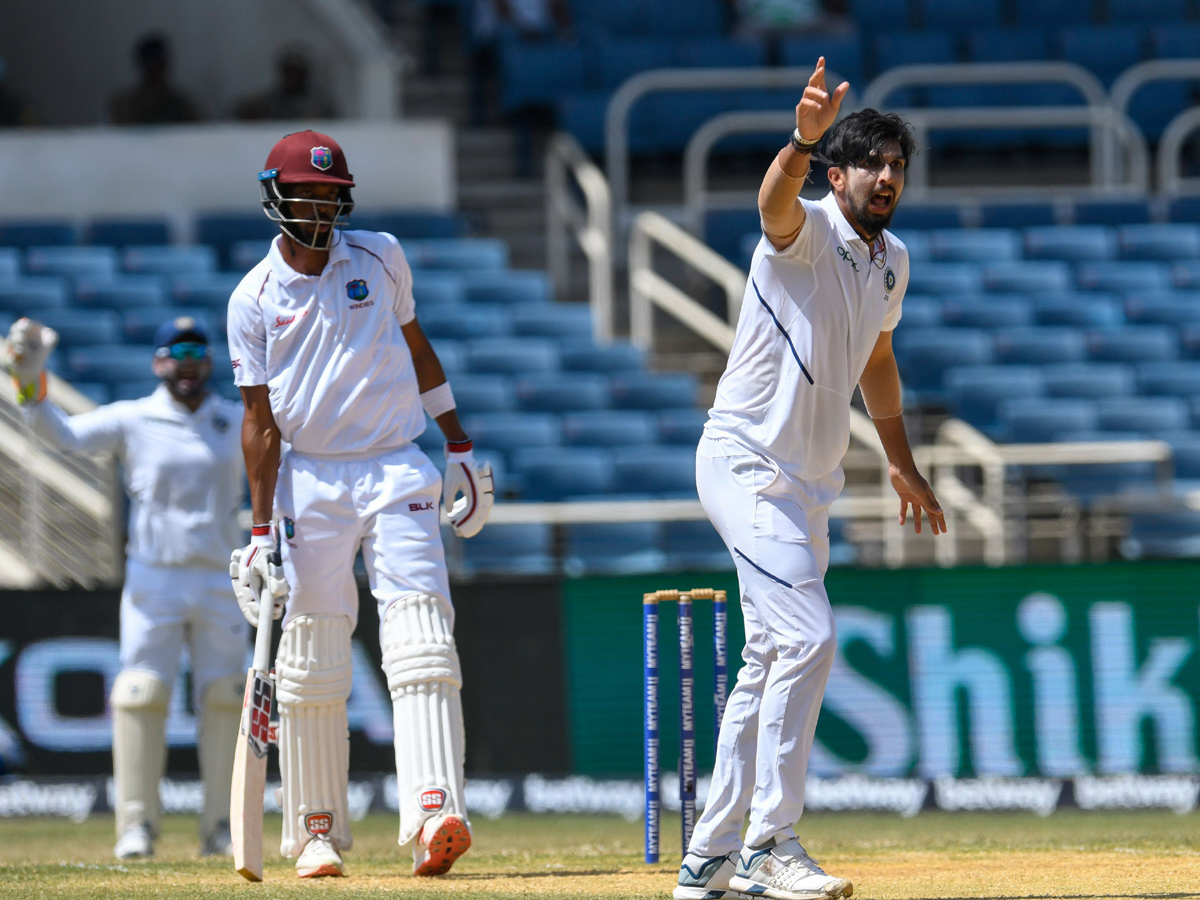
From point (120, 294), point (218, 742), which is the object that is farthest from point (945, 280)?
point (218, 742)

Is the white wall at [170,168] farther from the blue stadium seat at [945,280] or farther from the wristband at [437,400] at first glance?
the wristband at [437,400]

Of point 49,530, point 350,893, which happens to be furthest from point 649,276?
point 350,893

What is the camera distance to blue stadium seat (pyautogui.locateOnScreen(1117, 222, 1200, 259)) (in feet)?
49.9

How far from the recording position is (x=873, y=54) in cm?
1786

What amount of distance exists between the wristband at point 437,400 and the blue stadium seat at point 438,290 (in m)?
7.42

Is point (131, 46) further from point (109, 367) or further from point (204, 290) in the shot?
point (109, 367)

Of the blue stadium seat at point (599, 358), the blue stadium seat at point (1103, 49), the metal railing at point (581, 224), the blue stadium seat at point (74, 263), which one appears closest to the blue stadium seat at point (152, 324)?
the blue stadium seat at point (74, 263)

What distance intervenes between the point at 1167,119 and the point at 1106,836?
1097 cm

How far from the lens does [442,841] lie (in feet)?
19.4

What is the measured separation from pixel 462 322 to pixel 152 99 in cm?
428

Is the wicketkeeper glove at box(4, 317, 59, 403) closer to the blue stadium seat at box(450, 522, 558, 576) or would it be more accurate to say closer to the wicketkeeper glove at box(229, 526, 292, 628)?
the wicketkeeper glove at box(229, 526, 292, 628)

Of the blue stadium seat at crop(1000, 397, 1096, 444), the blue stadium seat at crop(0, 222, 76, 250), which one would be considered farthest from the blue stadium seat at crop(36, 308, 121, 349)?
the blue stadium seat at crop(1000, 397, 1096, 444)

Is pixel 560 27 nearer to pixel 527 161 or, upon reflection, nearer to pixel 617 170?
pixel 527 161

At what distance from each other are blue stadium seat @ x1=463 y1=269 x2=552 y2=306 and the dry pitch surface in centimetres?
556
